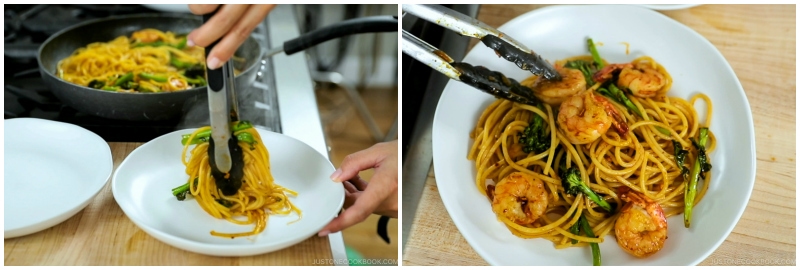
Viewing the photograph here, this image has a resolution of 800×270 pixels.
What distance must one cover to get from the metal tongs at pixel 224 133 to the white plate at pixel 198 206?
0.25 feet

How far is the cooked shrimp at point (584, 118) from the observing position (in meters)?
1.28

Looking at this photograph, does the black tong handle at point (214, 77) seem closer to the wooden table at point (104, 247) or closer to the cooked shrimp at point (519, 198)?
the wooden table at point (104, 247)

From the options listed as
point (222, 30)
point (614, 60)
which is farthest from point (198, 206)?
point (614, 60)

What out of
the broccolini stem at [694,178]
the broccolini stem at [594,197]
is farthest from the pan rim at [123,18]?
the broccolini stem at [694,178]

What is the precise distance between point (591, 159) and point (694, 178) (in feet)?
0.69

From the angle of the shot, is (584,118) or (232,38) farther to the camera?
(584,118)

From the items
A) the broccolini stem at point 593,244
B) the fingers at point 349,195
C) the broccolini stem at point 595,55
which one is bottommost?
the broccolini stem at point 593,244

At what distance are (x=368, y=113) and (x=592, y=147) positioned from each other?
0.58 meters

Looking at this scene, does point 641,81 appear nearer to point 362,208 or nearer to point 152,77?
point 362,208

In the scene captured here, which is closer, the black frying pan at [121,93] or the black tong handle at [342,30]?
the black frying pan at [121,93]

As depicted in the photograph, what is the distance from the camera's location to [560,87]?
4.49ft

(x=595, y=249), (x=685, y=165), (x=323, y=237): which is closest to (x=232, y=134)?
(x=323, y=237)

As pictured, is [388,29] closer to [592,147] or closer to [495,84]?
[495,84]

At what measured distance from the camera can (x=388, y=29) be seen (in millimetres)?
1441
